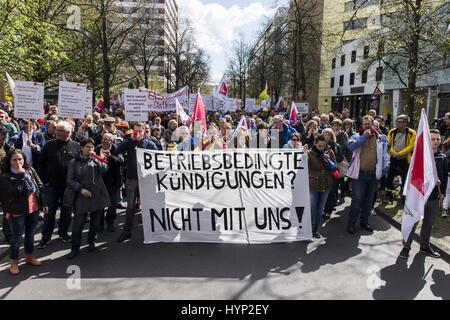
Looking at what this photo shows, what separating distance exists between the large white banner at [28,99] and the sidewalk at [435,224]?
24.4 ft

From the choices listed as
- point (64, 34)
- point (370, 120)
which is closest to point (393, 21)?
point (370, 120)

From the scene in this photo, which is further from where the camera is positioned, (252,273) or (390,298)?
(252,273)

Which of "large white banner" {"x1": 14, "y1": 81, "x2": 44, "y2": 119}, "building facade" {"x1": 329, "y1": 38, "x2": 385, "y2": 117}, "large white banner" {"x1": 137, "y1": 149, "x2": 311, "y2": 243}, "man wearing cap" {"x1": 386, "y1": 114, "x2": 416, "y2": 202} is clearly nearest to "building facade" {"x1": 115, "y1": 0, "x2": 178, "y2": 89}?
"large white banner" {"x1": 14, "y1": 81, "x2": 44, "y2": 119}

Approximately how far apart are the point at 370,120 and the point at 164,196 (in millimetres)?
3763

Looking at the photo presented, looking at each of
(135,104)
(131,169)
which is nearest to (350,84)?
(135,104)

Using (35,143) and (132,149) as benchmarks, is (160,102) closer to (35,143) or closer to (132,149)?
(35,143)

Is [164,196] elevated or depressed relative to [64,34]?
depressed

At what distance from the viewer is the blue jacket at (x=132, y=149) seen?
5934mm

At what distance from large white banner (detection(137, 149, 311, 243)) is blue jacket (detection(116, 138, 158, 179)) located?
33cm

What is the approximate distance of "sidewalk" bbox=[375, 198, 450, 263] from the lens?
5.74 meters

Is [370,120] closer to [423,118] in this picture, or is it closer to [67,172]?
[423,118]

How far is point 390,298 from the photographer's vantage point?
4164mm

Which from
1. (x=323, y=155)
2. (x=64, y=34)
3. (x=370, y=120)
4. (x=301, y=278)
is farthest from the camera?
(x=64, y=34)

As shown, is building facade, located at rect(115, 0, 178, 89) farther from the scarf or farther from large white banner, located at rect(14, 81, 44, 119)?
the scarf
